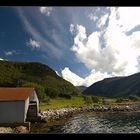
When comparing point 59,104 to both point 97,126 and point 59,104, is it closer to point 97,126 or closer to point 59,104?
point 59,104

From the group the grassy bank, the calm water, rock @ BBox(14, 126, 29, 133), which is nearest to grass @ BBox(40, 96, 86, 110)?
the grassy bank

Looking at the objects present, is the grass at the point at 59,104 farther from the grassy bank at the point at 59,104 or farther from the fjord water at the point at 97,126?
the fjord water at the point at 97,126

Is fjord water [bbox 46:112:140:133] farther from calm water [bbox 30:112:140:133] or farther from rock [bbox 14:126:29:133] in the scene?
rock [bbox 14:126:29:133]

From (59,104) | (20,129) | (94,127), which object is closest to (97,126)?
(94,127)

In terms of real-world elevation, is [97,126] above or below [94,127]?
above

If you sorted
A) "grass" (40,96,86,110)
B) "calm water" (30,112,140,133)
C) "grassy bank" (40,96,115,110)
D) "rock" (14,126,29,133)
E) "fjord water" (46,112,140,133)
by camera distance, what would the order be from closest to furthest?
"rock" (14,126,29,133), "calm water" (30,112,140,133), "fjord water" (46,112,140,133), "grass" (40,96,86,110), "grassy bank" (40,96,115,110)

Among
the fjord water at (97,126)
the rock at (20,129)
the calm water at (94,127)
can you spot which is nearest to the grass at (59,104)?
the fjord water at (97,126)

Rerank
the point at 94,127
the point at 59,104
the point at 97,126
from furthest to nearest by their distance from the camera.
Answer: the point at 59,104, the point at 97,126, the point at 94,127

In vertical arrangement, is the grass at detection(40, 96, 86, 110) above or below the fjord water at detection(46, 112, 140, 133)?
above

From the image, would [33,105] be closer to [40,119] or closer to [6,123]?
[40,119]

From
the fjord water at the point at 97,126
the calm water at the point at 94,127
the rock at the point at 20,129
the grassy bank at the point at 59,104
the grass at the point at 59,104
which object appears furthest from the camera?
the grassy bank at the point at 59,104

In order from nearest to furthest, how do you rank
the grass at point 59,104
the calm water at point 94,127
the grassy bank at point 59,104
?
the calm water at point 94,127 < the grass at point 59,104 < the grassy bank at point 59,104
